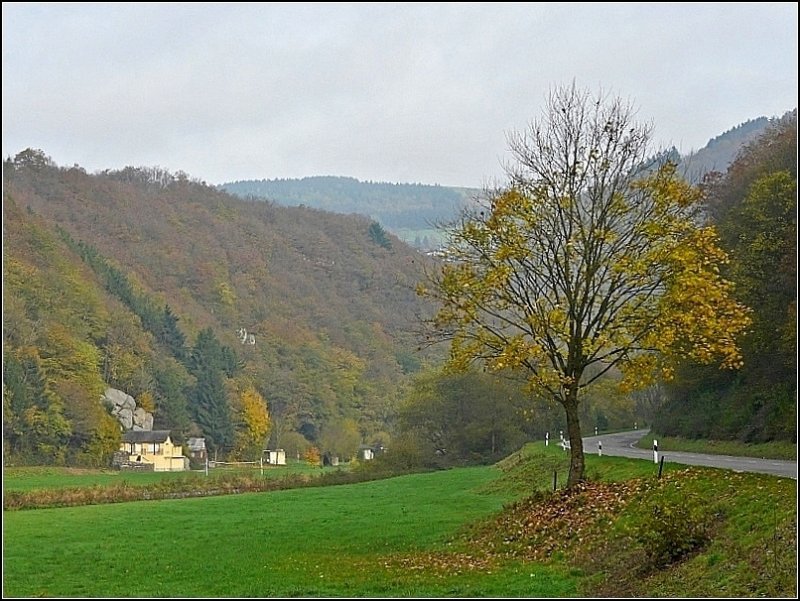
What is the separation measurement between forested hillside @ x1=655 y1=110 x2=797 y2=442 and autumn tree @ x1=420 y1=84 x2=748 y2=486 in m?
12.4

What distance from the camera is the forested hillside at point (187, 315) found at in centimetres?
7850

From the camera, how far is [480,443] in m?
67.3

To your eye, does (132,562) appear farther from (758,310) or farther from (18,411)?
(18,411)

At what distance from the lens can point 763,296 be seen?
36.8 m

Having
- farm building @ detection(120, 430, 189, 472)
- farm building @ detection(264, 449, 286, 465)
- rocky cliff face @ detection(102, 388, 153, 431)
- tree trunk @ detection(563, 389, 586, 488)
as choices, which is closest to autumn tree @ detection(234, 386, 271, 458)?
farm building @ detection(264, 449, 286, 465)

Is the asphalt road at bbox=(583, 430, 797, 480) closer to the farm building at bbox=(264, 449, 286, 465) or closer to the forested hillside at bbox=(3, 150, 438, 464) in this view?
the forested hillside at bbox=(3, 150, 438, 464)

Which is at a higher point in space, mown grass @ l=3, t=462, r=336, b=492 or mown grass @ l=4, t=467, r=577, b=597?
mown grass @ l=4, t=467, r=577, b=597

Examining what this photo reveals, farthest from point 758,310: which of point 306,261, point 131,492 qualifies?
point 306,261

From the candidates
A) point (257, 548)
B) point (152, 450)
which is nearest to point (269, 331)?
point (152, 450)

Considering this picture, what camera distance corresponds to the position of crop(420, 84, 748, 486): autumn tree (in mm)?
21688

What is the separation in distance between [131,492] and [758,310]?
30859mm

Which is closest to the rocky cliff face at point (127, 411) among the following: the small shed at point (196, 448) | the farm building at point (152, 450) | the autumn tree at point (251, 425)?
the farm building at point (152, 450)

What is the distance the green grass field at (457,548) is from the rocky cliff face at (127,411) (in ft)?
175

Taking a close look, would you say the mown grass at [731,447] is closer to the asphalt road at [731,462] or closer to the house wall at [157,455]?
the asphalt road at [731,462]
